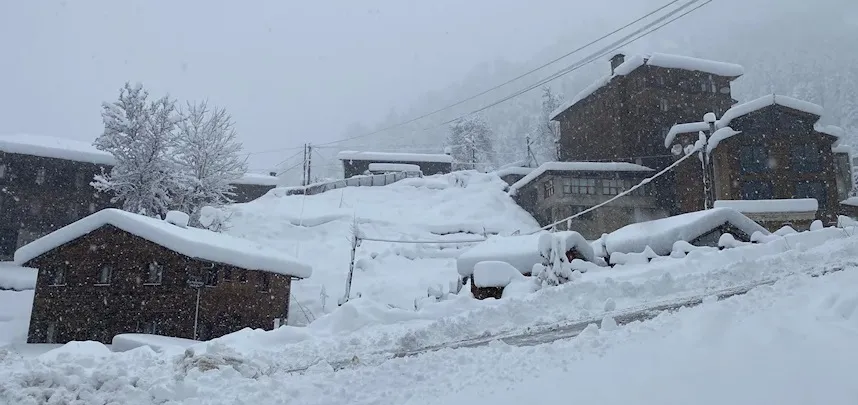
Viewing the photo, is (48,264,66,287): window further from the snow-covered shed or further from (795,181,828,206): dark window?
(795,181,828,206): dark window

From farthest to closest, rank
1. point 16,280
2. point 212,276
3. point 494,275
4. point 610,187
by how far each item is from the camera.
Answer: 1. point 610,187
2. point 16,280
3. point 212,276
4. point 494,275

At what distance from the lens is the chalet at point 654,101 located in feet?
127

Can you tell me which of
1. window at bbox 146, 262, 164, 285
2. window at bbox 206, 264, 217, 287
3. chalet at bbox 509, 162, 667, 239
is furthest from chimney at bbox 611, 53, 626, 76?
window at bbox 146, 262, 164, 285

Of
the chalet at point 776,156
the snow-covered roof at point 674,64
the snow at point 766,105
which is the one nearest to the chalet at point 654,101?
the snow-covered roof at point 674,64

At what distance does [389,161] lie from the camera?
187 feet

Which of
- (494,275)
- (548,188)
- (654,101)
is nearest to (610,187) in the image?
(548,188)

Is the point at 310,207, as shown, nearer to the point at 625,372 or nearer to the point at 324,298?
the point at 324,298

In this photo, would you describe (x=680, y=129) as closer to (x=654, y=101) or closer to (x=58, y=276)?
(x=654, y=101)

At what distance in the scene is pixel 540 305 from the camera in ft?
37.6

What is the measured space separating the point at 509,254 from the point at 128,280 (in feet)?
44.5

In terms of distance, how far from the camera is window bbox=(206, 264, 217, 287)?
21.1 m

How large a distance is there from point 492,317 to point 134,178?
25633mm

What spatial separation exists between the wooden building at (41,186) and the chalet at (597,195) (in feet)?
91.3

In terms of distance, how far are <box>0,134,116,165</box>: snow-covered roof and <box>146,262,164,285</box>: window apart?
18.0m
